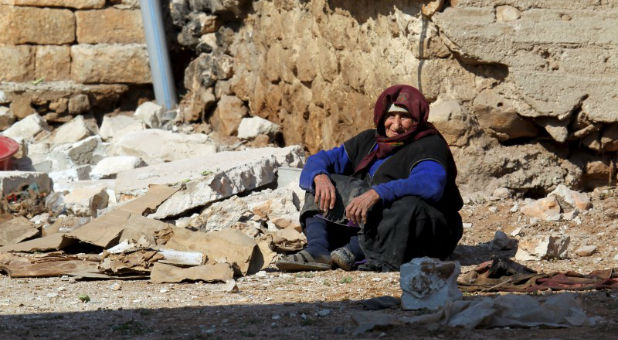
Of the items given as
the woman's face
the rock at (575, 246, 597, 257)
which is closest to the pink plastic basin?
the woman's face

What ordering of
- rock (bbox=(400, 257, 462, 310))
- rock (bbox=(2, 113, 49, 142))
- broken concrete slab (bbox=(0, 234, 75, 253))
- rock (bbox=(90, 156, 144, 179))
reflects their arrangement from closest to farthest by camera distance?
rock (bbox=(400, 257, 462, 310))
broken concrete slab (bbox=(0, 234, 75, 253))
rock (bbox=(90, 156, 144, 179))
rock (bbox=(2, 113, 49, 142))

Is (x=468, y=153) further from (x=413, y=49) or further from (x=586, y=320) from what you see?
(x=586, y=320)

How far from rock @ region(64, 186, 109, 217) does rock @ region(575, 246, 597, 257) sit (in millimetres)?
3633

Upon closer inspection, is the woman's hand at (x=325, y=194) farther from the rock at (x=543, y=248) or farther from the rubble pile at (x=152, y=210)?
the rock at (x=543, y=248)

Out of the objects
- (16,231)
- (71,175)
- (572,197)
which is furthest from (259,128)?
(572,197)

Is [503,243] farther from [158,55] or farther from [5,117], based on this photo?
[5,117]

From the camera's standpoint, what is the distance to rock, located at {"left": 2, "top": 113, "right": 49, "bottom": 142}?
10969mm

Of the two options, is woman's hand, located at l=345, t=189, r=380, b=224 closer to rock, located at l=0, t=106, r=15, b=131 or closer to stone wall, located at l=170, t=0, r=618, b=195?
stone wall, located at l=170, t=0, r=618, b=195

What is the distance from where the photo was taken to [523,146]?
690 centimetres

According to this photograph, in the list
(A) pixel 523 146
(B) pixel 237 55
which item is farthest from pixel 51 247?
(B) pixel 237 55

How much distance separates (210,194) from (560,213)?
2.37 meters

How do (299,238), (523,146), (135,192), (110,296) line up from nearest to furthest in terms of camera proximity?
(110,296)
(299,238)
(523,146)
(135,192)

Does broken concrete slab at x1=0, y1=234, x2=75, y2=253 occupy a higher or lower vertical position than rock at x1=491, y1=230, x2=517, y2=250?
higher

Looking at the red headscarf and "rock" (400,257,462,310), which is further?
the red headscarf
